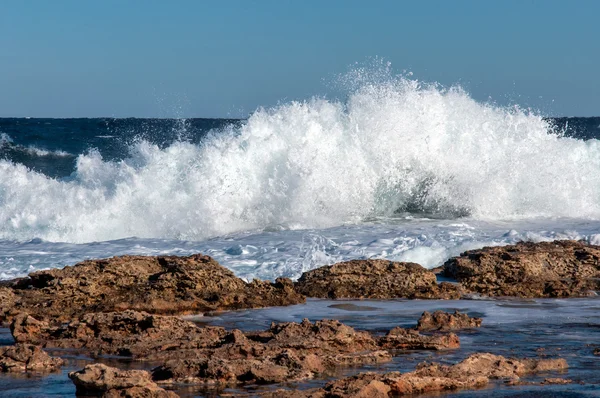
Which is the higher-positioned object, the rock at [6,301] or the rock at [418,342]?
the rock at [418,342]

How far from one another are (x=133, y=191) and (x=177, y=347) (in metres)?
8.69

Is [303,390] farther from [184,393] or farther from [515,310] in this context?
[515,310]

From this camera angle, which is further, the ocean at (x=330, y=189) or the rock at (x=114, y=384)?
the ocean at (x=330, y=189)

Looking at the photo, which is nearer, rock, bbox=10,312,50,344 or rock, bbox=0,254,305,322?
rock, bbox=10,312,50,344

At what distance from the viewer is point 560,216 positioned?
1283 centimetres

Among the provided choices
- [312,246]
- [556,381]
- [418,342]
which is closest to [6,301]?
[418,342]

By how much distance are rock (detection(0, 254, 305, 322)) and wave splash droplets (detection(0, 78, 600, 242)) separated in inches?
206

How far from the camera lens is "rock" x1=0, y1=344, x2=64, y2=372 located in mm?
4539

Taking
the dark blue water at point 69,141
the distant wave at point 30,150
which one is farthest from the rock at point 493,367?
the distant wave at point 30,150

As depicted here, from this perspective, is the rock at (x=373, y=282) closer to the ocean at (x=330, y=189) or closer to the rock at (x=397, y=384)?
the ocean at (x=330, y=189)

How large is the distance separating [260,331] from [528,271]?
2.89 m

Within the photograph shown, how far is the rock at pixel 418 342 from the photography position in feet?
16.6

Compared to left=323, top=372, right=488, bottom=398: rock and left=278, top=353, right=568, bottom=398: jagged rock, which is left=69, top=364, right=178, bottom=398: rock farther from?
left=323, top=372, right=488, bottom=398: rock

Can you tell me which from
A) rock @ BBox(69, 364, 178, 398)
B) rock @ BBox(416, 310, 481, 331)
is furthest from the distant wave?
rock @ BBox(69, 364, 178, 398)
